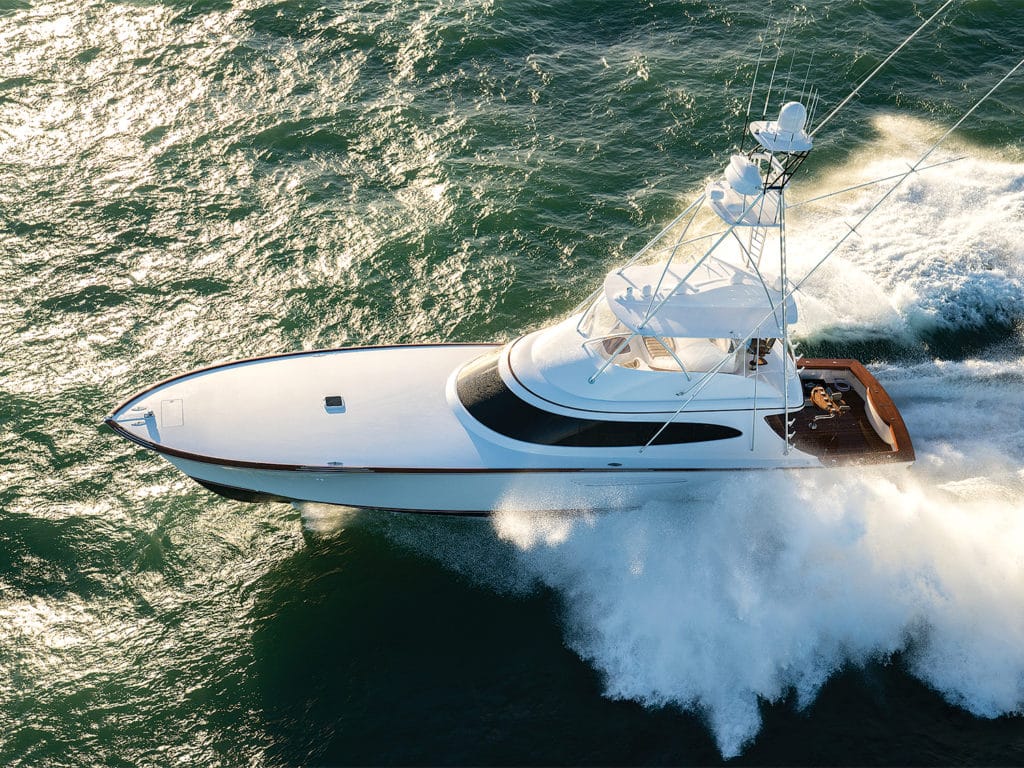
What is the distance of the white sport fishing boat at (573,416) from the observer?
1286 cm

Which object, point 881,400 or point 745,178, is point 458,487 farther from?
point 881,400

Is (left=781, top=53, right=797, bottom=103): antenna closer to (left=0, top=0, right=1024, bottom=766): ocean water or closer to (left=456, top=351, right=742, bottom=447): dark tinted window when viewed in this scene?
(left=0, top=0, right=1024, bottom=766): ocean water

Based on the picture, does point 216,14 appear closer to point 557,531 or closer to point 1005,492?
point 557,531

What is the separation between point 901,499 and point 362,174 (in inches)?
556

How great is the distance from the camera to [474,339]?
57.7ft

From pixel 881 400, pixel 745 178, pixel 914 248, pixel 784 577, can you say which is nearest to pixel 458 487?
pixel 784 577

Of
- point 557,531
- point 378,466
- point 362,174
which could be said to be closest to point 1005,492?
point 557,531

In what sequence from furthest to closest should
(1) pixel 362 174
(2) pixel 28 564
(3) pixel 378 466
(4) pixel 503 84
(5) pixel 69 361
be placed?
(4) pixel 503 84
(1) pixel 362 174
(5) pixel 69 361
(2) pixel 28 564
(3) pixel 378 466

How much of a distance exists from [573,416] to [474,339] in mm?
5030

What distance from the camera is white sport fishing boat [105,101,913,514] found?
1286 centimetres

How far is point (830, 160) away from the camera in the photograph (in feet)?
71.7

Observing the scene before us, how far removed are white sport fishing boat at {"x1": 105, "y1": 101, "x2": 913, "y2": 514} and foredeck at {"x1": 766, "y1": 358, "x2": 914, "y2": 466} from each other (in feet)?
0.12

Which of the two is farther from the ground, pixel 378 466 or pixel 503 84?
pixel 503 84

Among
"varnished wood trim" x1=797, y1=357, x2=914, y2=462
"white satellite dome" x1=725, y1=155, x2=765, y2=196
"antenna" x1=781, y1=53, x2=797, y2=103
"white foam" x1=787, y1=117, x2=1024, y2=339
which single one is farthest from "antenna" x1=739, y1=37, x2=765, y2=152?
"white satellite dome" x1=725, y1=155, x2=765, y2=196
